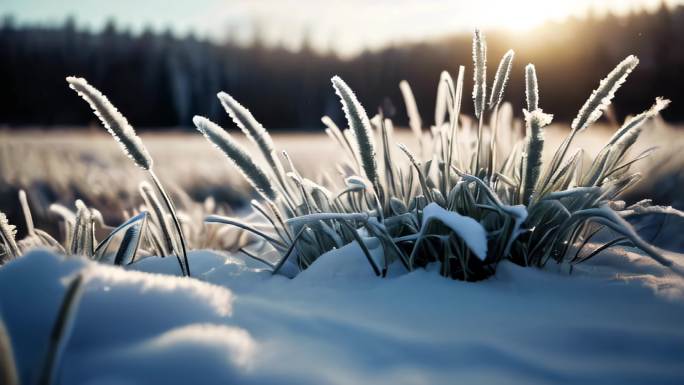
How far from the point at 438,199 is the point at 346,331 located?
345 mm

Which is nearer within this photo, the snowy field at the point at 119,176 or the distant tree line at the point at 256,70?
the snowy field at the point at 119,176

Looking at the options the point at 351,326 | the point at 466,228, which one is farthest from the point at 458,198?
the point at 351,326

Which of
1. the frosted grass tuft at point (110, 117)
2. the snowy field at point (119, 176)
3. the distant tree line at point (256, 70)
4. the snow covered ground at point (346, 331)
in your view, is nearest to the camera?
the snow covered ground at point (346, 331)

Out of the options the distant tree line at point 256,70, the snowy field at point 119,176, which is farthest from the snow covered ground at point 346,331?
the distant tree line at point 256,70

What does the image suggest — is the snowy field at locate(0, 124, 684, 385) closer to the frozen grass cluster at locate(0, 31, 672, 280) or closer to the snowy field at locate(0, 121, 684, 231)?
the frozen grass cluster at locate(0, 31, 672, 280)

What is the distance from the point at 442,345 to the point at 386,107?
0.84 meters

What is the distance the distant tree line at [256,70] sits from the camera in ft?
30.0

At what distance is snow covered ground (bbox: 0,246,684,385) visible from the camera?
0.48m

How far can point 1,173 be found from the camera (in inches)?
85.3

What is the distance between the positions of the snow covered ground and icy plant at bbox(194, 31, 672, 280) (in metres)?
0.09

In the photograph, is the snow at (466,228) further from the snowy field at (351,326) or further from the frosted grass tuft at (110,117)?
the frosted grass tuft at (110,117)

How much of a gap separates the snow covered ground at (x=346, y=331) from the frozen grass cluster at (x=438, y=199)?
0.09 metres

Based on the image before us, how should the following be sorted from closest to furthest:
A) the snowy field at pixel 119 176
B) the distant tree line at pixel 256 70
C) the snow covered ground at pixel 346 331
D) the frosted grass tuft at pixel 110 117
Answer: the snow covered ground at pixel 346 331
the frosted grass tuft at pixel 110 117
the snowy field at pixel 119 176
the distant tree line at pixel 256 70

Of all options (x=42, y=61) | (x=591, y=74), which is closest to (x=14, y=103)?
(x=42, y=61)
